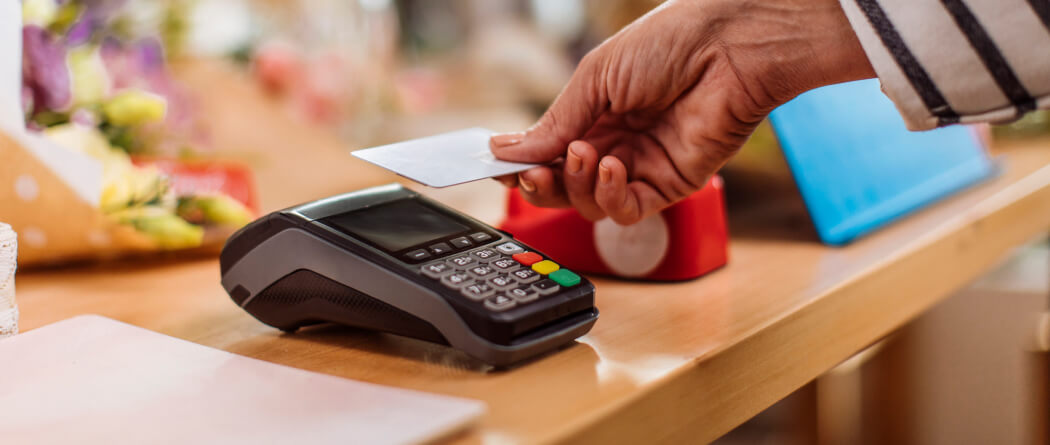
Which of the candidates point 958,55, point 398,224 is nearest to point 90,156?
point 398,224

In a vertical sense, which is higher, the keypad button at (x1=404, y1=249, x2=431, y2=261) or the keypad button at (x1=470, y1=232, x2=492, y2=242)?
the keypad button at (x1=404, y1=249, x2=431, y2=261)

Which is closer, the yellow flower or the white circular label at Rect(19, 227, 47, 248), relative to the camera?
the white circular label at Rect(19, 227, 47, 248)

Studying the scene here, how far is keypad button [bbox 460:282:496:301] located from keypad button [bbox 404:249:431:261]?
0.03 metres

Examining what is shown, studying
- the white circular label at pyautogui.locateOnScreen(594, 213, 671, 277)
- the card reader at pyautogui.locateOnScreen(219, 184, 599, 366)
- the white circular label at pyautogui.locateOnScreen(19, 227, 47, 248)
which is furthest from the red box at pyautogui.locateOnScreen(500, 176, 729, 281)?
the white circular label at pyautogui.locateOnScreen(19, 227, 47, 248)

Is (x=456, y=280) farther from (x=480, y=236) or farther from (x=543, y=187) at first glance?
(x=543, y=187)

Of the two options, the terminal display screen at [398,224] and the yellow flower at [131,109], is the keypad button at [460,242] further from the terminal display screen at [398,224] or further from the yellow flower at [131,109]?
the yellow flower at [131,109]

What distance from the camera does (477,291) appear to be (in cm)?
38

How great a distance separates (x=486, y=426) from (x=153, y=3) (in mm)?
820

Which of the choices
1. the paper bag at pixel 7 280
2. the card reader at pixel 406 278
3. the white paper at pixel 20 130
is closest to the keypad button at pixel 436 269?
the card reader at pixel 406 278

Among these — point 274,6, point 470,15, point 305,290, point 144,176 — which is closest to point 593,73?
point 305,290

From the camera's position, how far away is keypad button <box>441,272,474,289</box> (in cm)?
39

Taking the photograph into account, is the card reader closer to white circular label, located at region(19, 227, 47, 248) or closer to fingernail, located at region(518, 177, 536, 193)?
fingernail, located at region(518, 177, 536, 193)

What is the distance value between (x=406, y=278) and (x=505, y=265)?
53 mm

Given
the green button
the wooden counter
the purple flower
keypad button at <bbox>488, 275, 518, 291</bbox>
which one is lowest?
the wooden counter
